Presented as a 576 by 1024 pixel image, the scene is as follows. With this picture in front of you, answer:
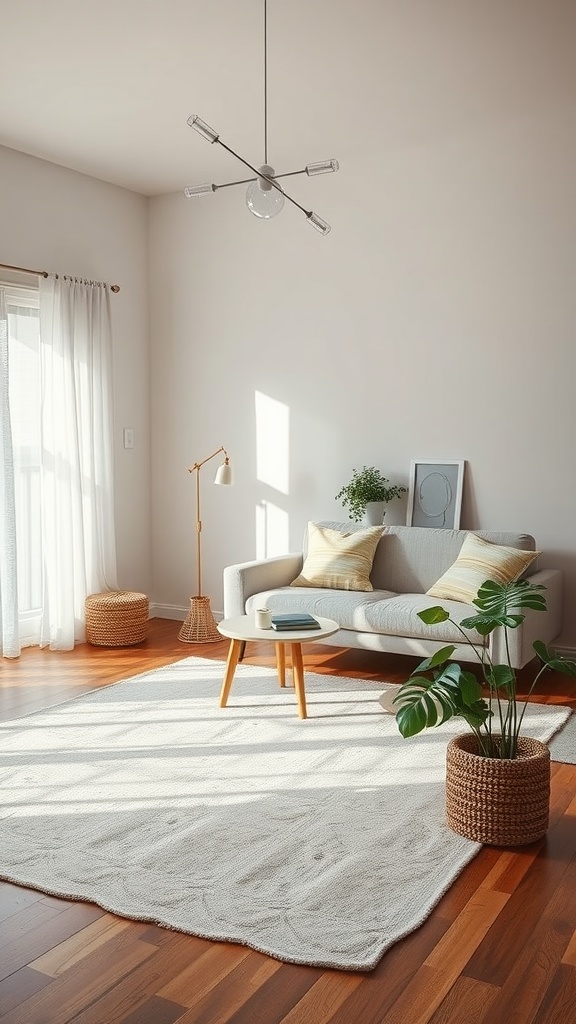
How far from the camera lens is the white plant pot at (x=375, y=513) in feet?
18.2

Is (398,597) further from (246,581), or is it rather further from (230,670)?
(230,670)

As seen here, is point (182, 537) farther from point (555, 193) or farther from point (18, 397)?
point (555, 193)

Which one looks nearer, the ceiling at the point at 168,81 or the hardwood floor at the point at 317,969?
the hardwood floor at the point at 317,969

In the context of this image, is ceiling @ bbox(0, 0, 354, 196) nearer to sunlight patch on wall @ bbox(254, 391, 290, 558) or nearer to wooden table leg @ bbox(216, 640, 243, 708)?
sunlight patch on wall @ bbox(254, 391, 290, 558)

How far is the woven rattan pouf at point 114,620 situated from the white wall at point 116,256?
71cm

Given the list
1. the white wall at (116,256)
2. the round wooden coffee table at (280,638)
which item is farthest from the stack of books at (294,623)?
the white wall at (116,256)

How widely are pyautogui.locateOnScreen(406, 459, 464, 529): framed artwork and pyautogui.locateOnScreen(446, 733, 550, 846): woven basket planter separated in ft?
8.56

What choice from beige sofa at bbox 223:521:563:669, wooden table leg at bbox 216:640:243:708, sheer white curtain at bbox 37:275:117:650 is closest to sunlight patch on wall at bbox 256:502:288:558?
beige sofa at bbox 223:521:563:669

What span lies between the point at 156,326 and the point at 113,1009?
205 inches

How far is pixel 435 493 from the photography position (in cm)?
552

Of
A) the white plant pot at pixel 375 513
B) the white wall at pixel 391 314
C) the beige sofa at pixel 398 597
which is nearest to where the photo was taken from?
the beige sofa at pixel 398 597

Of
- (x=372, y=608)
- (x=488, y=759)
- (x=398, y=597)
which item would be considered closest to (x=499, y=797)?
(x=488, y=759)

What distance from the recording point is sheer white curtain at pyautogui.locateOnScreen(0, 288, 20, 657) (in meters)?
5.33

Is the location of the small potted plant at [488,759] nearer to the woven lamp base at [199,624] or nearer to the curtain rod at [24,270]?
the woven lamp base at [199,624]
